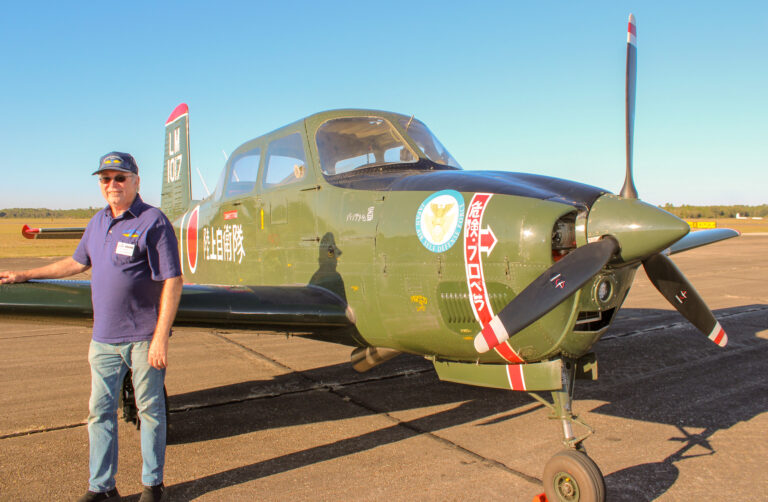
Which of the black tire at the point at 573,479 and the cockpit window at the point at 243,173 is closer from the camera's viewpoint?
the black tire at the point at 573,479

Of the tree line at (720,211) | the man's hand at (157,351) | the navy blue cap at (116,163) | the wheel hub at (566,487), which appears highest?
the tree line at (720,211)

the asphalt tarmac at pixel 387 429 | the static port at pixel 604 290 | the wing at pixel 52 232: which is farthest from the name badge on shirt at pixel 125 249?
the wing at pixel 52 232

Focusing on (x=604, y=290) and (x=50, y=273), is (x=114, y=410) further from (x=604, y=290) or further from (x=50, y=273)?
(x=604, y=290)

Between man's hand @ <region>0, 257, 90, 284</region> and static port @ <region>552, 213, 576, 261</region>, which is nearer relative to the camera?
static port @ <region>552, 213, 576, 261</region>

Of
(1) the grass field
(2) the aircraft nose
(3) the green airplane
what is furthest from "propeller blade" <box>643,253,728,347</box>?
(1) the grass field

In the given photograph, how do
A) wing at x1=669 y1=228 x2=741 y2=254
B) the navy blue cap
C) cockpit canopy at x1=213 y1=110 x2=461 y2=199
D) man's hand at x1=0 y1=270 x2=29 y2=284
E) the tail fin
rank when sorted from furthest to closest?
the tail fin
wing at x1=669 y1=228 x2=741 y2=254
cockpit canopy at x1=213 y1=110 x2=461 y2=199
man's hand at x1=0 y1=270 x2=29 y2=284
the navy blue cap

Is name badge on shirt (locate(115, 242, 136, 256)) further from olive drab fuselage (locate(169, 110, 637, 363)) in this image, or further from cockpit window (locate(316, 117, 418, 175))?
cockpit window (locate(316, 117, 418, 175))

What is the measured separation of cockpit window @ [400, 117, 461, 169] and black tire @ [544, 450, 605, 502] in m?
2.63

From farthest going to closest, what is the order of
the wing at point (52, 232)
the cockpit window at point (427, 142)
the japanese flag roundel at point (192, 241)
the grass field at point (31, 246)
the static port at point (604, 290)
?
the grass field at point (31, 246) → the wing at point (52, 232) → the japanese flag roundel at point (192, 241) → the cockpit window at point (427, 142) → the static port at point (604, 290)

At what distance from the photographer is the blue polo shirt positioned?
2.96 meters

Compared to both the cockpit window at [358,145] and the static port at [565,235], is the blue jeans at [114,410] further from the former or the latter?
the static port at [565,235]

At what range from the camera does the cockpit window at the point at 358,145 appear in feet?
15.0

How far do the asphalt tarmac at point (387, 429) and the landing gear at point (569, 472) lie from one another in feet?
0.70

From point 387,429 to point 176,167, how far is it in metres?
6.37
